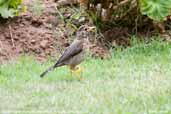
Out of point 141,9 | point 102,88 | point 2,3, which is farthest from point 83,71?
point 2,3

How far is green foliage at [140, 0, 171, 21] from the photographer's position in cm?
1095

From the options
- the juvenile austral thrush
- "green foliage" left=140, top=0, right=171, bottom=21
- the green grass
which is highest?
"green foliage" left=140, top=0, right=171, bottom=21

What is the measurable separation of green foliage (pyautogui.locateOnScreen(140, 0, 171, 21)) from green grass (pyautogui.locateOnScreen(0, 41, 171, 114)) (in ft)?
1.71

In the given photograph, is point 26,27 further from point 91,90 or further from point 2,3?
point 91,90

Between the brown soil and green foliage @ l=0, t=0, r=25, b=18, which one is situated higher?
green foliage @ l=0, t=0, r=25, b=18

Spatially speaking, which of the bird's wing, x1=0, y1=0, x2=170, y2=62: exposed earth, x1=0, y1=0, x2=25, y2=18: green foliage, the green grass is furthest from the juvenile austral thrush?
x1=0, y1=0, x2=25, y2=18: green foliage

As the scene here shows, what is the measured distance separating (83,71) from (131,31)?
234cm

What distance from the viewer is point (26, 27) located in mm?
11781

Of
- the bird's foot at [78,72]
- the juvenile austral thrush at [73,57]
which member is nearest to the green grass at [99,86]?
the bird's foot at [78,72]

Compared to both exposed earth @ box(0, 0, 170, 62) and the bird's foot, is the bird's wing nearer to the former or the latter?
the bird's foot

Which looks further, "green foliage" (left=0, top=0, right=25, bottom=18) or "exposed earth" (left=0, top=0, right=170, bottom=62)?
"green foliage" (left=0, top=0, right=25, bottom=18)

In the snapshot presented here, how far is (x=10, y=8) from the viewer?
11.8 meters

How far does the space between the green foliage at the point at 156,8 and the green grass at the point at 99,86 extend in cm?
52

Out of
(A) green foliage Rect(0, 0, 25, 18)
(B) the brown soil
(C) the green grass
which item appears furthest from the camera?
(A) green foliage Rect(0, 0, 25, 18)
